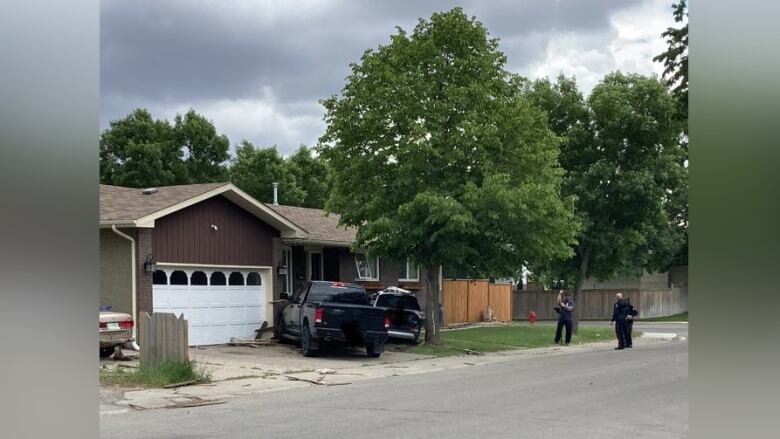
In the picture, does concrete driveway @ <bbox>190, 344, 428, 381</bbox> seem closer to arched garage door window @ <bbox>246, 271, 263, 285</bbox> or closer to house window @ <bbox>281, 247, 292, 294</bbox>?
arched garage door window @ <bbox>246, 271, 263, 285</bbox>

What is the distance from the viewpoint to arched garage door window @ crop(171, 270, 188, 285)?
933 inches

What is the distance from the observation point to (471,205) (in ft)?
74.0

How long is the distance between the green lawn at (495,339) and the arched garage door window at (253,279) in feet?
16.2

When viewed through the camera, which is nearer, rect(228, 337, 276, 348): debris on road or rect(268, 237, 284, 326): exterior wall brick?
rect(228, 337, 276, 348): debris on road

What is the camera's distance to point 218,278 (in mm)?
25422

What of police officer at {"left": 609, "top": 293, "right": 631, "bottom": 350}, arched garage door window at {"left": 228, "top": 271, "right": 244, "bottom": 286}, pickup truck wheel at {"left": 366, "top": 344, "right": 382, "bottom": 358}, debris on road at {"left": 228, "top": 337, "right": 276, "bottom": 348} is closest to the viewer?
pickup truck wheel at {"left": 366, "top": 344, "right": 382, "bottom": 358}

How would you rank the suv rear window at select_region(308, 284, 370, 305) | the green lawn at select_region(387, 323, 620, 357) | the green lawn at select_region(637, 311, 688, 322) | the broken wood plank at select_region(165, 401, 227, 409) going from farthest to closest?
the green lawn at select_region(637, 311, 688, 322)
the green lawn at select_region(387, 323, 620, 357)
the suv rear window at select_region(308, 284, 370, 305)
the broken wood plank at select_region(165, 401, 227, 409)

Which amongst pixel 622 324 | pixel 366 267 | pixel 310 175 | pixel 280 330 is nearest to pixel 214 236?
pixel 280 330

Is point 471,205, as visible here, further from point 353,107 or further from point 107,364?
point 107,364

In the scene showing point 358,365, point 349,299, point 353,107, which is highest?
point 353,107

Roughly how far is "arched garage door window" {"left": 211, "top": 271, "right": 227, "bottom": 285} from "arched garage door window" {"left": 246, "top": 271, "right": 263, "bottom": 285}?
103cm

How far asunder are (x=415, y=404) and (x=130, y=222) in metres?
11.5

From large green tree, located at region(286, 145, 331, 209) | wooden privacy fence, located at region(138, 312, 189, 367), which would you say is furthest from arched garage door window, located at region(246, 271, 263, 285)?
large green tree, located at region(286, 145, 331, 209)
